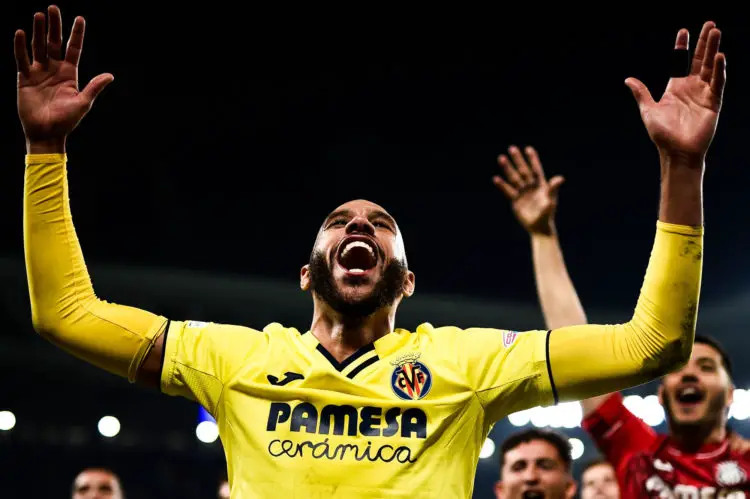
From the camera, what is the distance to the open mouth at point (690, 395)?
4.26 m

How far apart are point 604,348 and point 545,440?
6.68 feet

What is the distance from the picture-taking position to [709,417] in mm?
4266

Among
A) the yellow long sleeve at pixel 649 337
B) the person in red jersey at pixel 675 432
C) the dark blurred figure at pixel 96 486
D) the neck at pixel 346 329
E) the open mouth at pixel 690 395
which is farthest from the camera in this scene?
the dark blurred figure at pixel 96 486

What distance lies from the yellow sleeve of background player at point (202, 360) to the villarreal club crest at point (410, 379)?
0.41m

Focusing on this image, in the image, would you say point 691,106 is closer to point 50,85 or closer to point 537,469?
point 50,85

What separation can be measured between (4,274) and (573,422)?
11.5 metres

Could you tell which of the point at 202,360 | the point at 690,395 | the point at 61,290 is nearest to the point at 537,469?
the point at 690,395

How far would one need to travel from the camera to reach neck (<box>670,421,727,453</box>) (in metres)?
4.30

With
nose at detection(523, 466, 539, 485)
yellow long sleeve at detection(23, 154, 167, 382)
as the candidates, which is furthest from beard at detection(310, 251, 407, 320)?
nose at detection(523, 466, 539, 485)

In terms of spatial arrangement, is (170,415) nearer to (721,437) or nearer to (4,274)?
(4,274)

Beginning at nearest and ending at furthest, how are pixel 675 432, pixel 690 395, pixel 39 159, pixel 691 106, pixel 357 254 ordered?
pixel 691 106, pixel 39 159, pixel 357 254, pixel 690 395, pixel 675 432

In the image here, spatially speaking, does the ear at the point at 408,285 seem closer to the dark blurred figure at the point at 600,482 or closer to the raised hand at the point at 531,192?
the raised hand at the point at 531,192

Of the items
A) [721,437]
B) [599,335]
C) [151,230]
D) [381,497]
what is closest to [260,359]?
[381,497]

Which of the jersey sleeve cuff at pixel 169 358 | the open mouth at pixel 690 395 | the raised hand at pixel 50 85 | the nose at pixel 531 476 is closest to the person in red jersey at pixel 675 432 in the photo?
the open mouth at pixel 690 395
